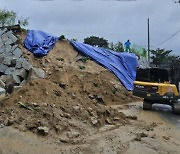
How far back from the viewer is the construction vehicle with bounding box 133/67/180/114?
16078 millimetres

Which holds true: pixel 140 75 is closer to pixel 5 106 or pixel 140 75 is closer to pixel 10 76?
pixel 10 76

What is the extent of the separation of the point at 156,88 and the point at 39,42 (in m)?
7.65

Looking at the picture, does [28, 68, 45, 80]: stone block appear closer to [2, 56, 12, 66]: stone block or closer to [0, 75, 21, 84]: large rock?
[0, 75, 21, 84]: large rock

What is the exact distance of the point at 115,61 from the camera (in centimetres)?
2317

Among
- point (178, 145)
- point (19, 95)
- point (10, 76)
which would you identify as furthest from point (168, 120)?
point (10, 76)

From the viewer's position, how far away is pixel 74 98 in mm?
14180

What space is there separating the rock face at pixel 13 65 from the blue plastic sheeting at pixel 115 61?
422 cm

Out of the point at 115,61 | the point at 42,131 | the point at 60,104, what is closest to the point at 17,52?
the point at 115,61

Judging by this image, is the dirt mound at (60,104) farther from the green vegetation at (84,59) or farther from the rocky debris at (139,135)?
the green vegetation at (84,59)

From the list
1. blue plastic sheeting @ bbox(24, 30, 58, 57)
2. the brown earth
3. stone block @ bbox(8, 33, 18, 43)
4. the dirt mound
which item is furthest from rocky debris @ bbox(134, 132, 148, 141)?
stone block @ bbox(8, 33, 18, 43)

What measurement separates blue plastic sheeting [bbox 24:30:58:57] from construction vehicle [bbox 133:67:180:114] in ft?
19.4

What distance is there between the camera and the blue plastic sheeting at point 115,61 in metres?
21.9

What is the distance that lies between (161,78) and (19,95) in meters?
7.30

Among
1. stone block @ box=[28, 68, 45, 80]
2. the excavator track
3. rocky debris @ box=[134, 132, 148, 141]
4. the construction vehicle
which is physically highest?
stone block @ box=[28, 68, 45, 80]
